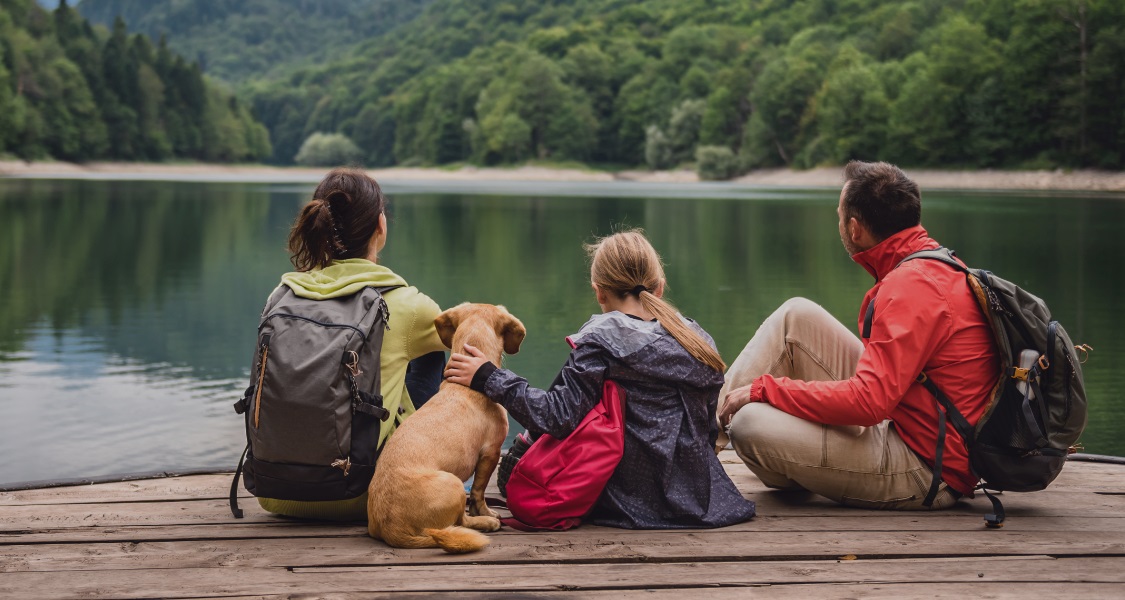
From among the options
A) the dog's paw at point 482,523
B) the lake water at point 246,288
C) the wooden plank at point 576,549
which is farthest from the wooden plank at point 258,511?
the lake water at point 246,288

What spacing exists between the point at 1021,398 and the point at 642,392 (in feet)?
4.24

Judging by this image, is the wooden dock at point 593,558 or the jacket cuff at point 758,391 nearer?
the wooden dock at point 593,558

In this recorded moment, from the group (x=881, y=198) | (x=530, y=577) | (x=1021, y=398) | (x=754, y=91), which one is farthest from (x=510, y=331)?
(x=754, y=91)

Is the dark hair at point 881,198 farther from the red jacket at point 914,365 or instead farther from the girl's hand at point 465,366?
the girl's hand at point 465,366

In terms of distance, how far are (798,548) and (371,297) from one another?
1.67 metres

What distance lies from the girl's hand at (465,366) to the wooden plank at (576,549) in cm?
56

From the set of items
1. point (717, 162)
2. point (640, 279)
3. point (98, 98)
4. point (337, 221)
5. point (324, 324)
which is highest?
point (98, 98)

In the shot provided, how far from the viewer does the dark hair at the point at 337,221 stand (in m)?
3.67

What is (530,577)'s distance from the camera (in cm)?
310

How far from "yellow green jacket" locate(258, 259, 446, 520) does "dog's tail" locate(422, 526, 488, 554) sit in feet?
1.50

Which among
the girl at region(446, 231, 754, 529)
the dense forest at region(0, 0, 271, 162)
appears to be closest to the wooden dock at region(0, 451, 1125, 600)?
the girl at region(446, 231, 754, 529)

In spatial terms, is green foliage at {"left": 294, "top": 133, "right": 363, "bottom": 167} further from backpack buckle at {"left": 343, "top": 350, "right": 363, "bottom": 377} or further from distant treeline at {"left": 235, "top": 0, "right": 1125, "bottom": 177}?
backpack buckle at {"left": 343, "top": 350, "right": 363, "bottom": 377}

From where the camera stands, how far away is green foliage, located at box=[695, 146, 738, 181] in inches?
3745

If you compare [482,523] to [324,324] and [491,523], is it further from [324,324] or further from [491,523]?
[324,324]
